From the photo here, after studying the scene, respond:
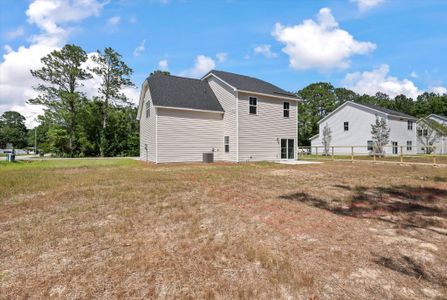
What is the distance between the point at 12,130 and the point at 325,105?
7674 centimetres

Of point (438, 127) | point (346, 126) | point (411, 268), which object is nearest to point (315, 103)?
point (346, 126)

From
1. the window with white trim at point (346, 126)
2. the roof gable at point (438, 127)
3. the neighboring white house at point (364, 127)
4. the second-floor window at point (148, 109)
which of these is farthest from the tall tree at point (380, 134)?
the second-floor window at point (148, 109)

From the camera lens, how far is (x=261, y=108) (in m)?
18.1

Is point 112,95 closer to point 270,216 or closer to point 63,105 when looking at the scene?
point 63,105

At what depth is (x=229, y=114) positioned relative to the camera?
697 inches

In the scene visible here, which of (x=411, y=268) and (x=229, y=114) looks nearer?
(x=411, y=268)

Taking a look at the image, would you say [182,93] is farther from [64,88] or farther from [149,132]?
[64,88]

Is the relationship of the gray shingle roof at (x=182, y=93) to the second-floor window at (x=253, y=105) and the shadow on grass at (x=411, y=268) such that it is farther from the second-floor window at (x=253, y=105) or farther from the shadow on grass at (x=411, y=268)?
the shadow on grass at (x=411, y=268)

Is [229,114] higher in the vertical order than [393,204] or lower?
higher

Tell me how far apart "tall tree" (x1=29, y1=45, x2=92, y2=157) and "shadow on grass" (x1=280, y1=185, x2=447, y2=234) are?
27869 millimetres

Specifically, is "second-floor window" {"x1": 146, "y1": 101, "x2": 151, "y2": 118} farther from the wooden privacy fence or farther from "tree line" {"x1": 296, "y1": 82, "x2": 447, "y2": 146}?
"tree line" {"x1": 296, "y1": 82, "x2": 447, "y2": 146}

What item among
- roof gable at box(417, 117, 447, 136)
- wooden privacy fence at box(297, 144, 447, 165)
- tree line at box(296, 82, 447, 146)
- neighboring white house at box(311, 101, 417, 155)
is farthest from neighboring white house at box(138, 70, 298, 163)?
tree line at box(296, 82, 447, 146)

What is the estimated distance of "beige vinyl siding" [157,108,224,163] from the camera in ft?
52.9

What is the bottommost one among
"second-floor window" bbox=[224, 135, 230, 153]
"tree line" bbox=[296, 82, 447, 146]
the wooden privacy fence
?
the wooden privacy fence
